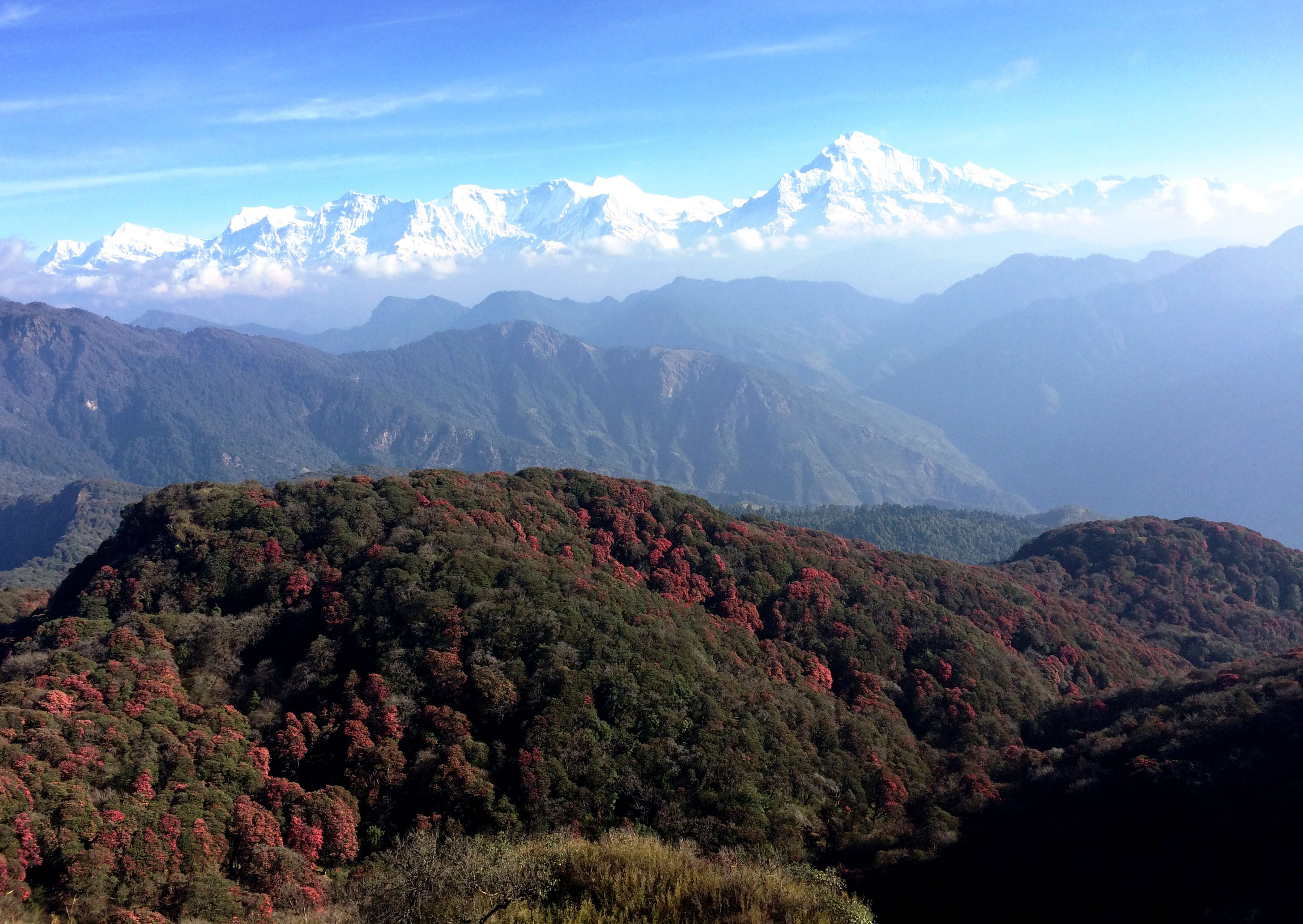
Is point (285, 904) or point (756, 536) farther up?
point (756, 536)

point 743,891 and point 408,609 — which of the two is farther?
point 408,609

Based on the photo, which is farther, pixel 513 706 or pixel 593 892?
A: pixel 513 706

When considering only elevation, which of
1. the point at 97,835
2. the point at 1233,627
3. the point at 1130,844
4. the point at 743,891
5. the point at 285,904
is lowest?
the point at 1233,627

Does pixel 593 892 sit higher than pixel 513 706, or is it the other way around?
pixel 593 892

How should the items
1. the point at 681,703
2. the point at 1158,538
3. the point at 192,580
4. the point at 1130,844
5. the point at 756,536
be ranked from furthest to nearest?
1. the point at 1158,538
2. the point at 756,536
3. the point at 192,580
4. the point at 681,703
5. the point at 1130,844

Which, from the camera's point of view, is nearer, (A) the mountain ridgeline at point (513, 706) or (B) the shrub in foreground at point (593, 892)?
(B) the shrub in foreground at point (593, 892)

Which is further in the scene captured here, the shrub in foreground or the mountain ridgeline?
the mountain ridgeline

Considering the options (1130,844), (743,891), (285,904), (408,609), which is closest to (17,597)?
(408,609)

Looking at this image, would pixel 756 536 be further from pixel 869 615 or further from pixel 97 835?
pixel 97 835
